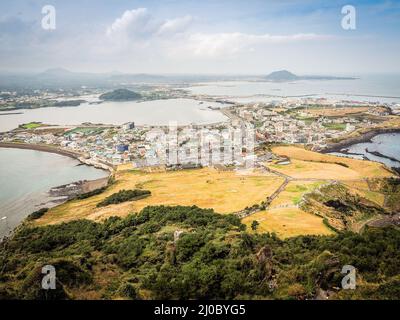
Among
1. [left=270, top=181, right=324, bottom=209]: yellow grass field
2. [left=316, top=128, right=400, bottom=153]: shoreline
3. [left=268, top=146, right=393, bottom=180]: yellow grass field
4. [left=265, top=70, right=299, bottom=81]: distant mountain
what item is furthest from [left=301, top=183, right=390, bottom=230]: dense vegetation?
[left=265, top=70, right=299, bottom=81]: distant mountain

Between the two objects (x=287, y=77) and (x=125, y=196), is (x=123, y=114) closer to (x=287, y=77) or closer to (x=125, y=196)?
(x=125, y=196)

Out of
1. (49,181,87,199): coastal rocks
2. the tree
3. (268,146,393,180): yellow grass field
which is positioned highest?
(268,146,393,180): yellow grass field

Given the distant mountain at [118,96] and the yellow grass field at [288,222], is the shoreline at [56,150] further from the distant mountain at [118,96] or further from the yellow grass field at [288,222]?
the distant mountain at [118,96]

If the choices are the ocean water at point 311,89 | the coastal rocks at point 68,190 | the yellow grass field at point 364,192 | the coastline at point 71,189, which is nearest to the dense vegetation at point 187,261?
the coastline at point 71,189

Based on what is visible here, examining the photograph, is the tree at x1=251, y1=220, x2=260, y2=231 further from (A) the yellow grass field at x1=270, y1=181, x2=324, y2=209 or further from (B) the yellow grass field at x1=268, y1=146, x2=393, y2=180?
(B) the yellow grass field at x1=268, y1=146, x2=393, y2=180

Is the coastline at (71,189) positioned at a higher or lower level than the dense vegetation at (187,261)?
lower

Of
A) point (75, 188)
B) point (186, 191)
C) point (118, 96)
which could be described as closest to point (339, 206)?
point (186, 191)
